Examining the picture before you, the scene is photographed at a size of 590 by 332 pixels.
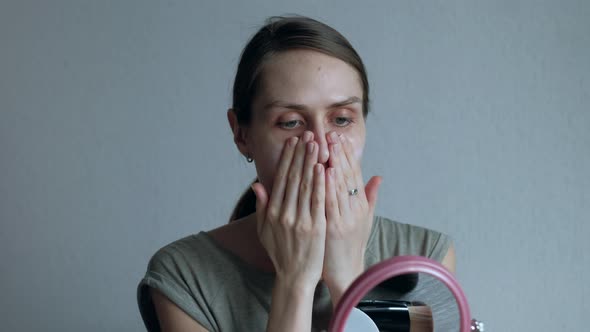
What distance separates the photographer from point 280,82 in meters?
1.11

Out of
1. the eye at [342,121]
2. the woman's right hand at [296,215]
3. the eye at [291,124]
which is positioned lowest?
the woman's right hand at [296,215]

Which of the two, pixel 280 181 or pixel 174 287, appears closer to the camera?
pixel 280 181

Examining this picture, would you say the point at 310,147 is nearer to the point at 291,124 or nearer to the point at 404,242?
the point at 291,124

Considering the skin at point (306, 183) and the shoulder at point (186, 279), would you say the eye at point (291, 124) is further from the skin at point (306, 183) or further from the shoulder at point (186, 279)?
the shoulder at point (186, 279)

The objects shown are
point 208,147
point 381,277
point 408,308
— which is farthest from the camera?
point 208,147

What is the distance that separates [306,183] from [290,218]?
0.06 m

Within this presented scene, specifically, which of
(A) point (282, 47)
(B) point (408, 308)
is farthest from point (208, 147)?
(B) point (408, 308)

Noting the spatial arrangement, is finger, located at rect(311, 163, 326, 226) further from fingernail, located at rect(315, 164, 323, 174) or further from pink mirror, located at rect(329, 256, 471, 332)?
pink mirror, located at rect(329, 256, 471, 332)

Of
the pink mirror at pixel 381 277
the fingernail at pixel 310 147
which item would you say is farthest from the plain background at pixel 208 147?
the pink mirror at pixel 381 277

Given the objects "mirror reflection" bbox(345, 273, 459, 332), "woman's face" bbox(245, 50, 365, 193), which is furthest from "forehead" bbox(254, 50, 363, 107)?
"mirror reflection" bbox(345, 273, 459, 332)

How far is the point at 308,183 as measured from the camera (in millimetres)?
1041

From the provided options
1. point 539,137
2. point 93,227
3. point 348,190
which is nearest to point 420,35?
point 539,137

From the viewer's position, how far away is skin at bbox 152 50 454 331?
102 centimetres

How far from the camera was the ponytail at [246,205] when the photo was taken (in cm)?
135
